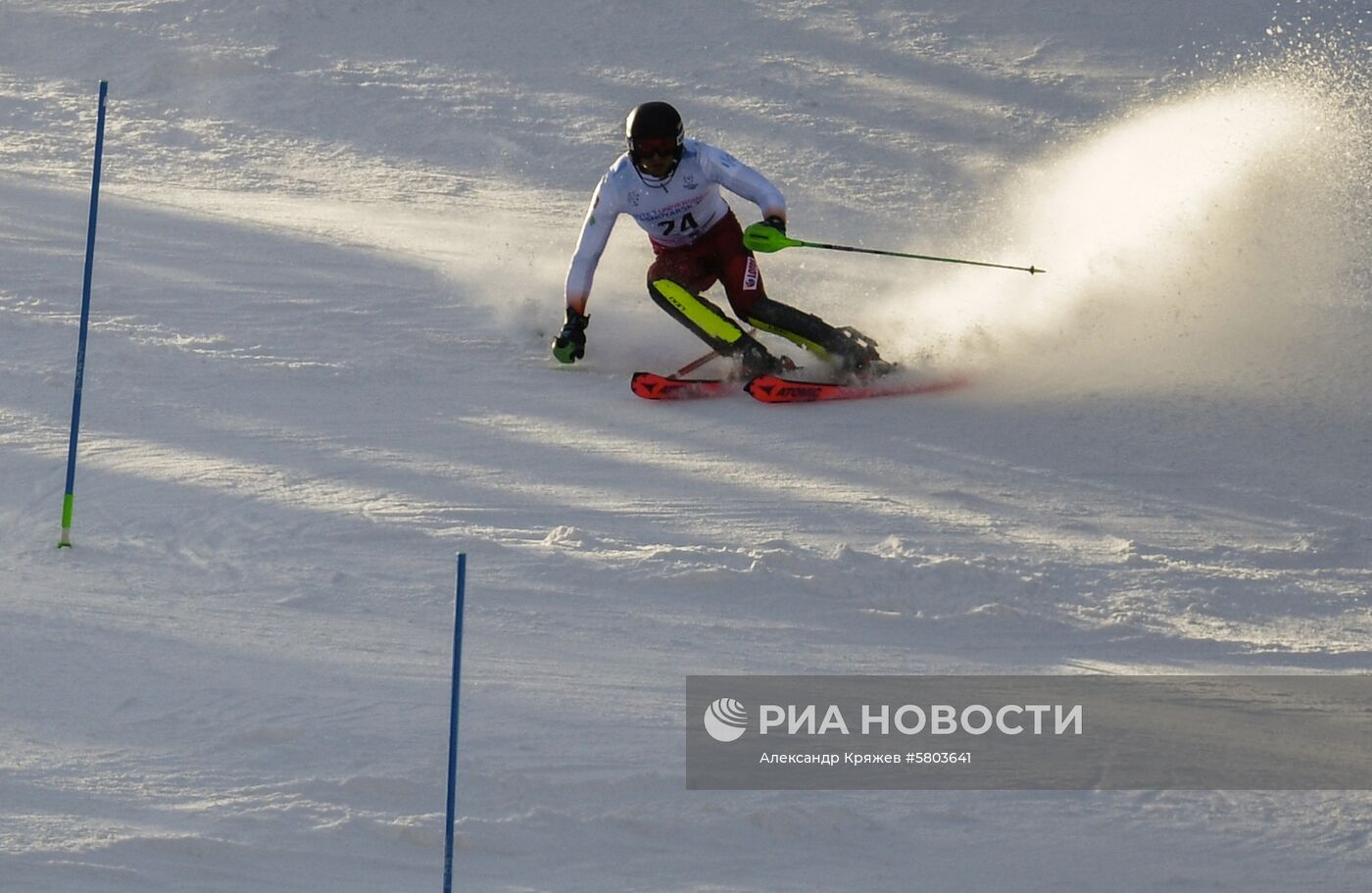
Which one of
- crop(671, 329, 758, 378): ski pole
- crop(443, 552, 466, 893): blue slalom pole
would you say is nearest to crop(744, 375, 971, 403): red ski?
crop(671, 329, 758, 378): ski pole

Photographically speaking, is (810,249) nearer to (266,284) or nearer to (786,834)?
(266,284)

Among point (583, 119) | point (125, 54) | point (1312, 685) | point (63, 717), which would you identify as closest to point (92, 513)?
point (63, 717)

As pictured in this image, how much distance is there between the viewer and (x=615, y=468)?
682 cm

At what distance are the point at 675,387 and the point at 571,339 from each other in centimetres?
60

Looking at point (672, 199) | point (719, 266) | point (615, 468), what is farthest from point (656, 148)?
point (615, 468)

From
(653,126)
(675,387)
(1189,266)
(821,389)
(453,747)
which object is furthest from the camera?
(1189,266)

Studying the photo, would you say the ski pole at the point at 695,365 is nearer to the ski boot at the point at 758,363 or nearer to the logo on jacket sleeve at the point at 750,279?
the ski boot at the point at 758,363

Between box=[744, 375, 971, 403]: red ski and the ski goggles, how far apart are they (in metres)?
1.15

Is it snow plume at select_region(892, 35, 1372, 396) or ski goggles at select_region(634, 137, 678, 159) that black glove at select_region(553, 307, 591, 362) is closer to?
ski goggles at select_region(634, 137, 678, 159)

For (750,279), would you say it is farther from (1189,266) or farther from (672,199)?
(1189,266)

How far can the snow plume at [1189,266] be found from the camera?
8203 millimetres

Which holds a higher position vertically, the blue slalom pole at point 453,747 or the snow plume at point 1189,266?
the snow plume at point 1189,266

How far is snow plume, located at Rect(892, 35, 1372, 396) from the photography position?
8.20m

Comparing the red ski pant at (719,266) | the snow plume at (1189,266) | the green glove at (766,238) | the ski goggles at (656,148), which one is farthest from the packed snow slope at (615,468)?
the ski goggles at (656,148)
